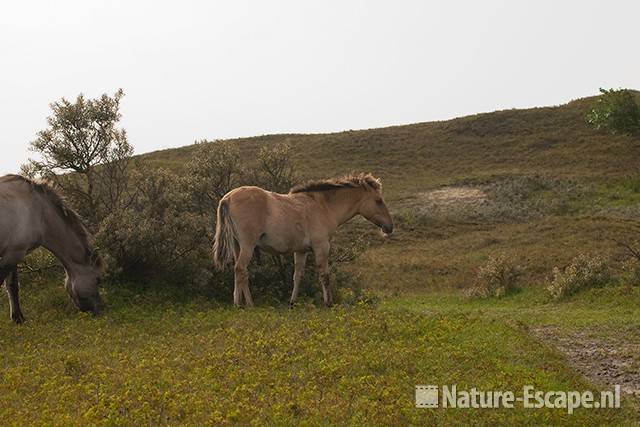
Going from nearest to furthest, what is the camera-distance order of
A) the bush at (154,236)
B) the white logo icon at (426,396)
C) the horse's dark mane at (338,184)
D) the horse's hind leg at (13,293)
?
the white logo icon at (426,396)
the horse's hind leg at (13,293)
the bush at (154,236)
the horse's dark mane at (338,184)

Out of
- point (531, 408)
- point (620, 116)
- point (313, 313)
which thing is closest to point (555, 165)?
point (620, 116)

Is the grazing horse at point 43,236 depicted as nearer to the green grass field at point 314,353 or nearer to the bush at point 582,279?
the green grass field at point 314,353

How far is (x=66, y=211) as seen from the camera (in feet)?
45.7

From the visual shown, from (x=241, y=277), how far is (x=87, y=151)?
259 inches

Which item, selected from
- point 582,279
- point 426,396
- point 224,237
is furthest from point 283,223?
point 582,279

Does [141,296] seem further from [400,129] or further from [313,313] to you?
[400,129]

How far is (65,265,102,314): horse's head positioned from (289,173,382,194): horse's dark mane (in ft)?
16.3

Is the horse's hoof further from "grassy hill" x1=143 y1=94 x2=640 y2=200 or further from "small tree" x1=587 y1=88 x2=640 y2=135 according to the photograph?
"small tree" x1=587 y1=88 x2=640 y2=135

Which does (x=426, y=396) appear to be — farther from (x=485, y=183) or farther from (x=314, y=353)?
(x=485, y=183)

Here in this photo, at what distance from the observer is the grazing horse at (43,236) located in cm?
1292

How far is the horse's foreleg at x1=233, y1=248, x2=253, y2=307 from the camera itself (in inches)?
572

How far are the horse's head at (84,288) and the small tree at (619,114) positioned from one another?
49.0 meters

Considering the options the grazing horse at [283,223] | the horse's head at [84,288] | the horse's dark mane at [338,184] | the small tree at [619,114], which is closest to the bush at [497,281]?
the horse's dark mane at [338,184]

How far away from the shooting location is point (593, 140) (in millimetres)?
56688
